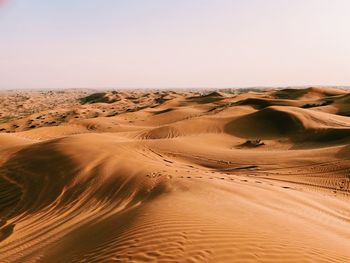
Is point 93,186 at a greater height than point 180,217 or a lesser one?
lesser

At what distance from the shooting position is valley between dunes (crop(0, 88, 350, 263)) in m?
5.07

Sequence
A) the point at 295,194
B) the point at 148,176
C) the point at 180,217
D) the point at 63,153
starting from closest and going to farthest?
the point at 180,217 → the point at 295,194 → the point at 148,176 → the point at 63,153

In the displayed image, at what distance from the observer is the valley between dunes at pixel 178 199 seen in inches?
200

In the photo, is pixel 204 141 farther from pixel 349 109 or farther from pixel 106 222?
pixel 349 109

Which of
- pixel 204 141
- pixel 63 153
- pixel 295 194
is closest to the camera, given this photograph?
pixel 295 194

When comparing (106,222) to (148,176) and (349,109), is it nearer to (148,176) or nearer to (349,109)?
(148,176)

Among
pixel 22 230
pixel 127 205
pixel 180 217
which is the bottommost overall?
pixel 22 230

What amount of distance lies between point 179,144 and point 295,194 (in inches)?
299

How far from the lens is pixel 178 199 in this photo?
24.6 ft

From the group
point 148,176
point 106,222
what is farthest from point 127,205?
point 148,176

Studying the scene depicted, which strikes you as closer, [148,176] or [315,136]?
[148,176]

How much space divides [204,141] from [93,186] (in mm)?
8902

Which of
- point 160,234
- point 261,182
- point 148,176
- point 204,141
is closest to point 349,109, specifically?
point 204,141

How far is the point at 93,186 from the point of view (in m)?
10.3
